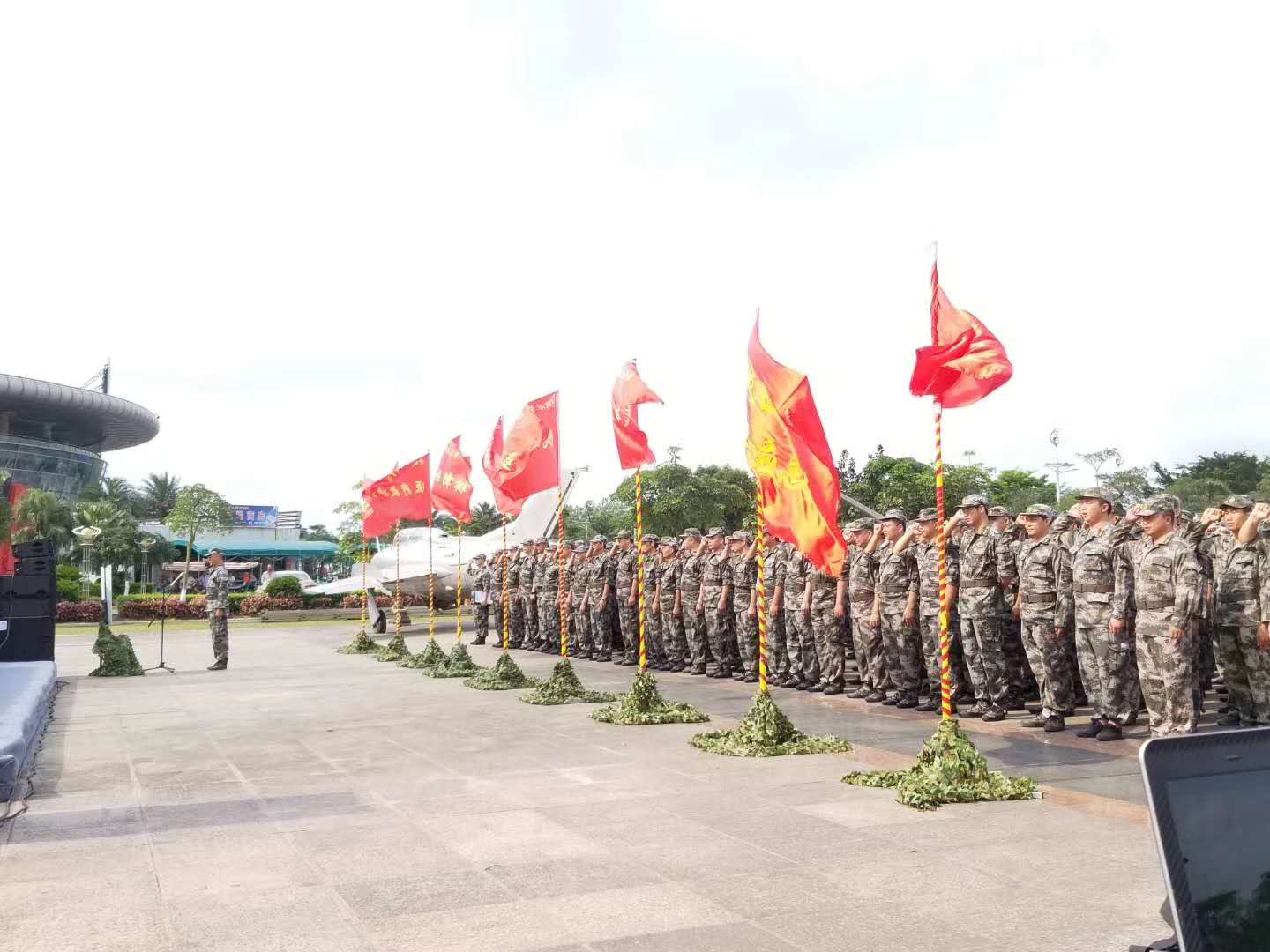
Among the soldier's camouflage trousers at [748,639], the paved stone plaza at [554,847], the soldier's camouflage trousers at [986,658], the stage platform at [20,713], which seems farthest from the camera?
the soldier's camouflage trousers at [748,639]

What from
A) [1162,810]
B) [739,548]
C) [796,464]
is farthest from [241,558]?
[1162,810]

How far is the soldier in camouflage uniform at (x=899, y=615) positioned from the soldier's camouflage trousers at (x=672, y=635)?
5.28m

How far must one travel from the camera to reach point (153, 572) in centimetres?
7281

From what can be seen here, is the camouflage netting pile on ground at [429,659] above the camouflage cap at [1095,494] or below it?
→ below

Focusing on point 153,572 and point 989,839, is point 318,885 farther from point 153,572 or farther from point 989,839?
point 153,572

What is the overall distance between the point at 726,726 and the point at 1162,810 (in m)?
8.63

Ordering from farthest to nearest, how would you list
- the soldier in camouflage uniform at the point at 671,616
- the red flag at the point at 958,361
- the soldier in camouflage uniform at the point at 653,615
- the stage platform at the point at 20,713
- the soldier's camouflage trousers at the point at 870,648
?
the soldier in camouflage uniform at the point at 653,615 < the soldier in camouflage uniform at the point at 671,616 < the soldier's camouflage trousers at the point at 870,648 < the red flag at the point at 958,361 < the stage platform at the point at 20,713

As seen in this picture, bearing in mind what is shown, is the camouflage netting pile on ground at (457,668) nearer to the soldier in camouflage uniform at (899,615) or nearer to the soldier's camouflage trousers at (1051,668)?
the soldier in camouflage uniform at (899,615)

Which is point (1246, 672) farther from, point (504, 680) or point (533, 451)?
point (504, 680)

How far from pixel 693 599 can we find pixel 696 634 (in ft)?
1.78

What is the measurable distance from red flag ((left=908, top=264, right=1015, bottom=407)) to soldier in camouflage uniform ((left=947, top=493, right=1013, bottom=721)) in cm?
327

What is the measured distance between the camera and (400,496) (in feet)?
61.4

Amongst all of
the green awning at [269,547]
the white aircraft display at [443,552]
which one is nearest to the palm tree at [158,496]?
the green awning at [269,547]

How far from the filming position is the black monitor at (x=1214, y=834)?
5.10ft
